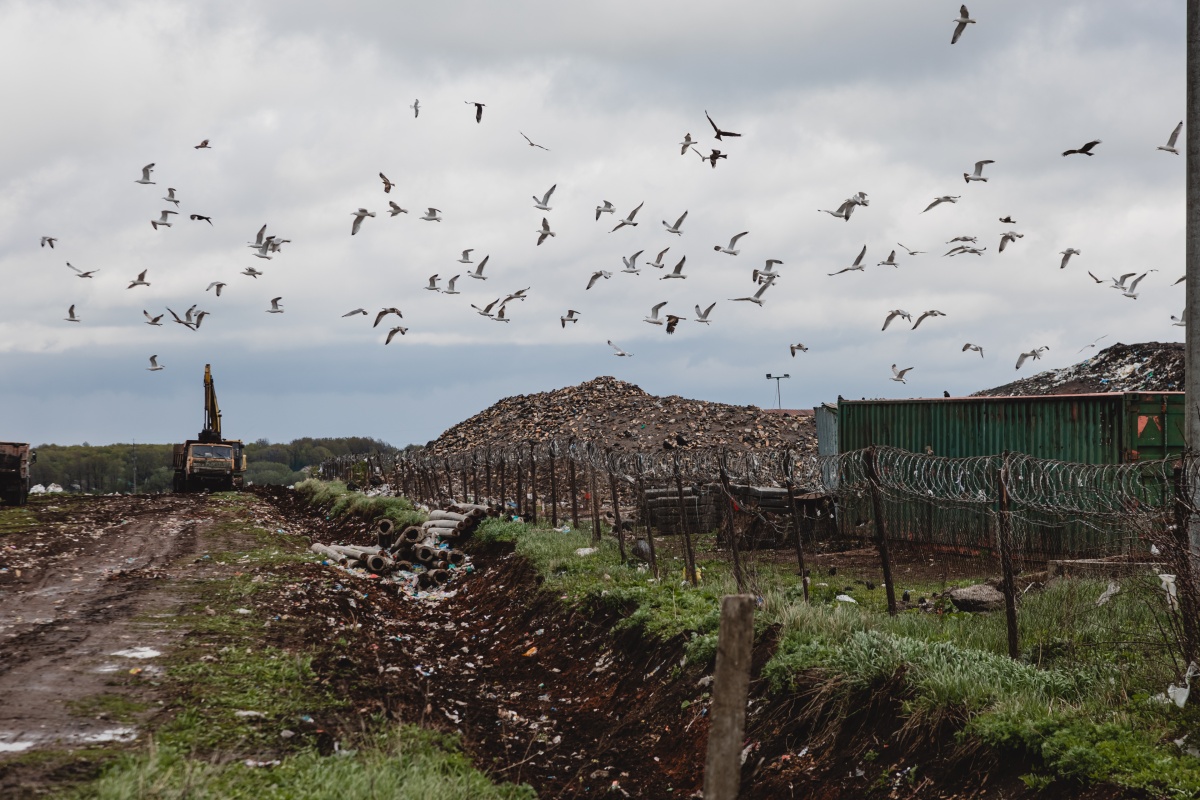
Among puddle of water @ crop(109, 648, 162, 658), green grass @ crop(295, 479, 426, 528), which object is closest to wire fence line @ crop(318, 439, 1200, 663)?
green grass @ crop(295, 479, 426, 528)

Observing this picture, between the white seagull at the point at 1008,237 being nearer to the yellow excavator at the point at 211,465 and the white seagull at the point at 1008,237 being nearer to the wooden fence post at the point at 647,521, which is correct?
the wooden fence post at the point at 647,521

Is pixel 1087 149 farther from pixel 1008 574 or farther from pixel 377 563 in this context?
pixel 377 563

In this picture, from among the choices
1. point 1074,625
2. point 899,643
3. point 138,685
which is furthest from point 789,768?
point 138,685

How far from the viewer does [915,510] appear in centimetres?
1823

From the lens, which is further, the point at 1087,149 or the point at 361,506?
the point at 361,506

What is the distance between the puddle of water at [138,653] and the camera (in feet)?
30.6

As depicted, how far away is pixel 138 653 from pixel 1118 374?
3226 centimetres

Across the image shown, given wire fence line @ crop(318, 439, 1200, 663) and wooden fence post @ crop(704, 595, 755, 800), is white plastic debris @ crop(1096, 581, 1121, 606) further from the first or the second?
wooden fence post @ crop(704, 595, 755, 800)

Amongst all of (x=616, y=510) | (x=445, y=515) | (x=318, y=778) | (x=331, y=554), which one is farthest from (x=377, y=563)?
(x=318, y=778)

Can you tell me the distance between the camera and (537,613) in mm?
13461

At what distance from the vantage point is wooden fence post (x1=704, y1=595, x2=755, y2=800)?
12.9ft

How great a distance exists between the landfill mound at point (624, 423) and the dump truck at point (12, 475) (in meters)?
17.7

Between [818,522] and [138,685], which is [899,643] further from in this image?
[818,522]

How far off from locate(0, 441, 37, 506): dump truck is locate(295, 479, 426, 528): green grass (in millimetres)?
8468
